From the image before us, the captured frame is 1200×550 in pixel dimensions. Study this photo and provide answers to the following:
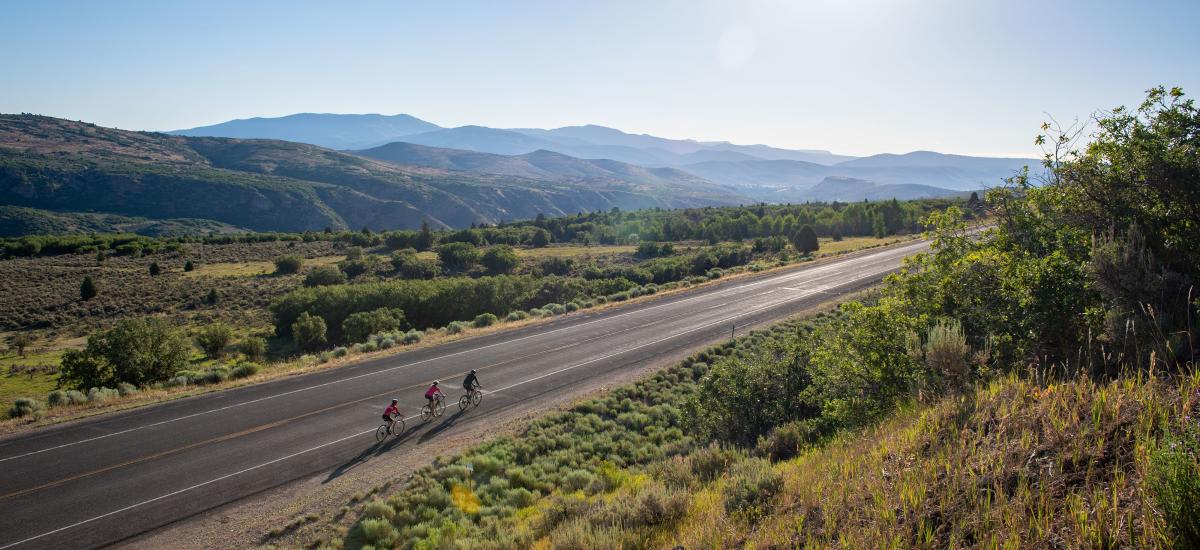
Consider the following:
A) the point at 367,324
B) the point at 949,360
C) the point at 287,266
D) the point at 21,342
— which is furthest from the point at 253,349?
the point at 949,360

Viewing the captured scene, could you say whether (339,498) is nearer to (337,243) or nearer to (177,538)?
(177,538)

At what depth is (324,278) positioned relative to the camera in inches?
2333

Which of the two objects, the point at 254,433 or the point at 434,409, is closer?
the point at 254,433

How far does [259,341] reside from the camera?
35.8m

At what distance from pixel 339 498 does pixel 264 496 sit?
81.9 inches

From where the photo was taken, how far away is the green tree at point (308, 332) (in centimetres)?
3841

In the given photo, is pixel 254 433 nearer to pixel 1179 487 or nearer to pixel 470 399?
pixel 470 399

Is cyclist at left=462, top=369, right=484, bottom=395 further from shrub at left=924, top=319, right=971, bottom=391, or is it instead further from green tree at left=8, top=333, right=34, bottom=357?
green tree at left=8, top=333, right=34, bottom=357

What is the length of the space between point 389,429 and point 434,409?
2.00 meters

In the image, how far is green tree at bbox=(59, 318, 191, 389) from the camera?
25.5 m

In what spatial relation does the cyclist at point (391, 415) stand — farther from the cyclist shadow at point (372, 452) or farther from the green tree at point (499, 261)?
the green tree at point (499, 261)

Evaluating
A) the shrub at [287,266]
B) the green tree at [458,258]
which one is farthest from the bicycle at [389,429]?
the green tree at [458,258]

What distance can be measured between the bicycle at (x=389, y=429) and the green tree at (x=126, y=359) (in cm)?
1835

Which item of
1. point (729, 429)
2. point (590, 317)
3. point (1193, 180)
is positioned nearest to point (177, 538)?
point (729, 429)
